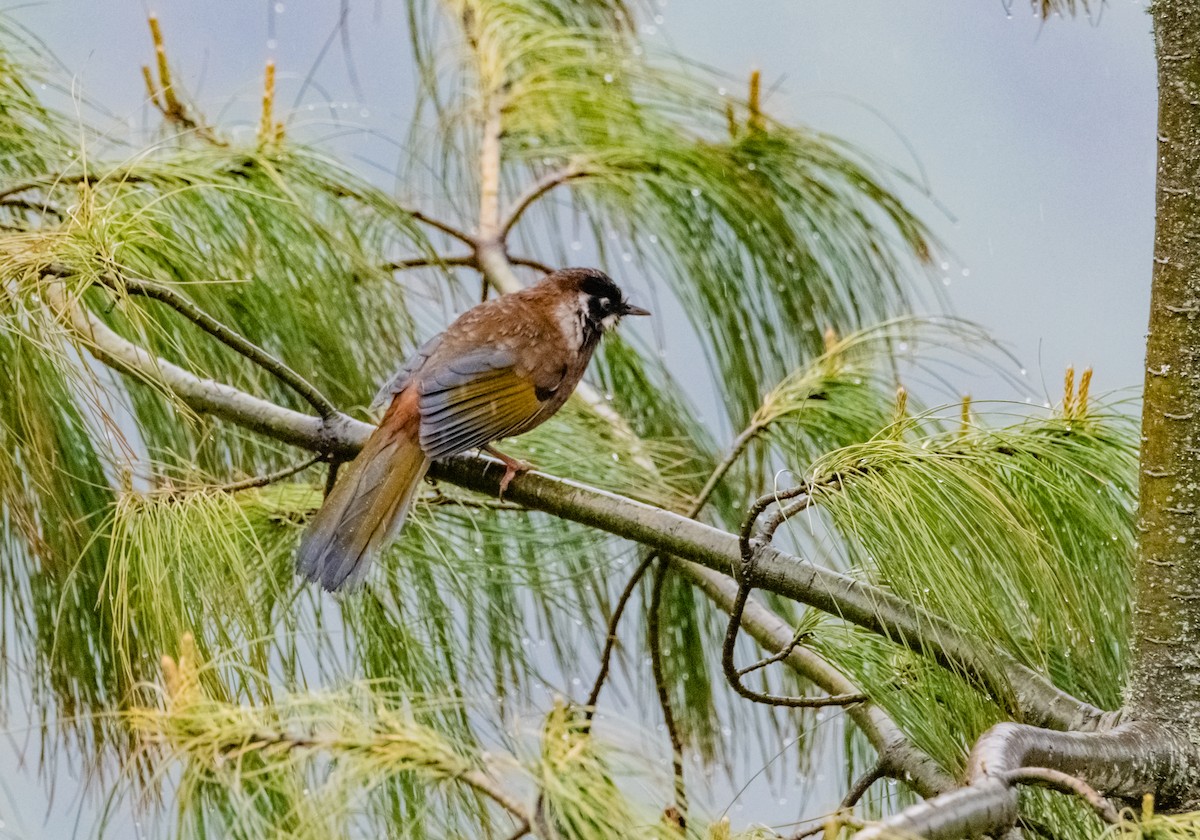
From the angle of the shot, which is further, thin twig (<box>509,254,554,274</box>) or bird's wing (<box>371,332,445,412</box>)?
thin twig (<box>509,254,554,274</box>)

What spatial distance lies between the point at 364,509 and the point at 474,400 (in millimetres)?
186

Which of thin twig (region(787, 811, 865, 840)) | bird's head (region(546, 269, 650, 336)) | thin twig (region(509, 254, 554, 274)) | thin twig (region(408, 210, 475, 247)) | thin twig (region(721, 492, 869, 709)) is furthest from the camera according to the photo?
thin twig (region(509, 254, 554, 274))

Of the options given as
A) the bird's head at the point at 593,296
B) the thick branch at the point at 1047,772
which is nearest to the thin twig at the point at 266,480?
the bird's head at the point at 593,296

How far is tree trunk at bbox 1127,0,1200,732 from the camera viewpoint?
77 centimetres

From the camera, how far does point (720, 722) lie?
5.30 ft

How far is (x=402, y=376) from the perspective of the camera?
1188 millimetres

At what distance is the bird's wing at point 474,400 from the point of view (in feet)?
3.61

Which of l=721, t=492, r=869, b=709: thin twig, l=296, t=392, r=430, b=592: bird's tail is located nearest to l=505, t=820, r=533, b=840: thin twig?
l=721, t=492, r=869, b=709: thin twig

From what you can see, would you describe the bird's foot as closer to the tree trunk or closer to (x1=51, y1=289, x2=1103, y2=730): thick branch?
(x1=51, y1=289, x2=1103, y2=730): thick branch

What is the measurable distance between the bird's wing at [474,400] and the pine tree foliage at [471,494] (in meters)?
0.08

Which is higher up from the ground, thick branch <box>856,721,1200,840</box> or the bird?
the bird

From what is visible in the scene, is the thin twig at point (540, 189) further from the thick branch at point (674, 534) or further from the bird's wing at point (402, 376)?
the thick branch at point (674, 534)

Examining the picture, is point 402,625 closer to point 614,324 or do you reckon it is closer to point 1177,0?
point 614,324

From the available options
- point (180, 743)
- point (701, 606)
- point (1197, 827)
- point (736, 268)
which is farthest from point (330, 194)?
point (1197, 827)
